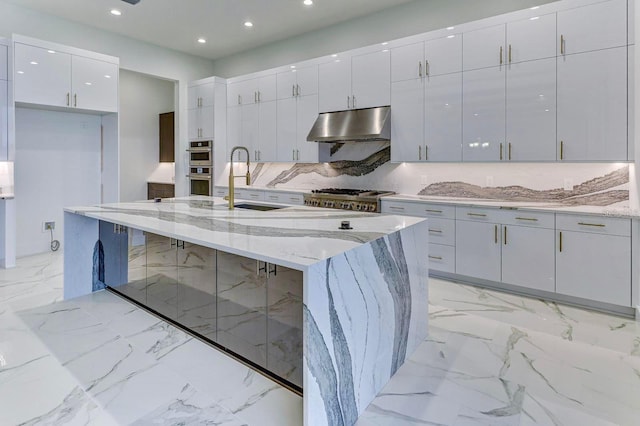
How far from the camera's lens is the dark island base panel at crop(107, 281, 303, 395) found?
2100 mm

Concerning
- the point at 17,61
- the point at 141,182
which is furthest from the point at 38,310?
the point at 141,182

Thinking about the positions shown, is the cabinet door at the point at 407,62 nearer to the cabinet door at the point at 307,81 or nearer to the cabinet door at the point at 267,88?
the cabinet door at the point at 307,81

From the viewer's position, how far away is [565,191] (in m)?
3.82

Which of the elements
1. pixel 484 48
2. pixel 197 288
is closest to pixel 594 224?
pixel 484 48

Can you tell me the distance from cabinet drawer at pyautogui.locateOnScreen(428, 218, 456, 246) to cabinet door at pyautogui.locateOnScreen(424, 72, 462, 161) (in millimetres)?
703

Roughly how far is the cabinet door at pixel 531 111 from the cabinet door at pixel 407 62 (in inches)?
37.9

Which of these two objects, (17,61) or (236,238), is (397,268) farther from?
(17,61)

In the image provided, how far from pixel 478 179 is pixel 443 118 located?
810 mm

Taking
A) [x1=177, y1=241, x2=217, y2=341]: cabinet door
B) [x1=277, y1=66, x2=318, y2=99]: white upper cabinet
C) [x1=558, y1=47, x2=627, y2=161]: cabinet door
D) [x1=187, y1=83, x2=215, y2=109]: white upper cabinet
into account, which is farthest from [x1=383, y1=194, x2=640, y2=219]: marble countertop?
[x1=187, y1=83, x2=215, y2=109]: white upper cabinet

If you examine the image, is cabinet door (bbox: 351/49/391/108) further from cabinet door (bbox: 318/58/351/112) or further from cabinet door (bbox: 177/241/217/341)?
cabinet door (bbox: 177/241/217/341)

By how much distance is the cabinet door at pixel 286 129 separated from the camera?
5566 millimetres

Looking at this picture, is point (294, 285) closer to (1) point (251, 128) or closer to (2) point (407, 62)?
(2) point (407, 62)

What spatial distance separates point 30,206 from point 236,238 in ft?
15.7

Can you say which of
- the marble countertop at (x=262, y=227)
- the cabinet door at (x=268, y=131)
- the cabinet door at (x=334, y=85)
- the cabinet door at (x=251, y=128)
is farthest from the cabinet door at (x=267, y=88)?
the marble countertop at (x=262, y=227)
